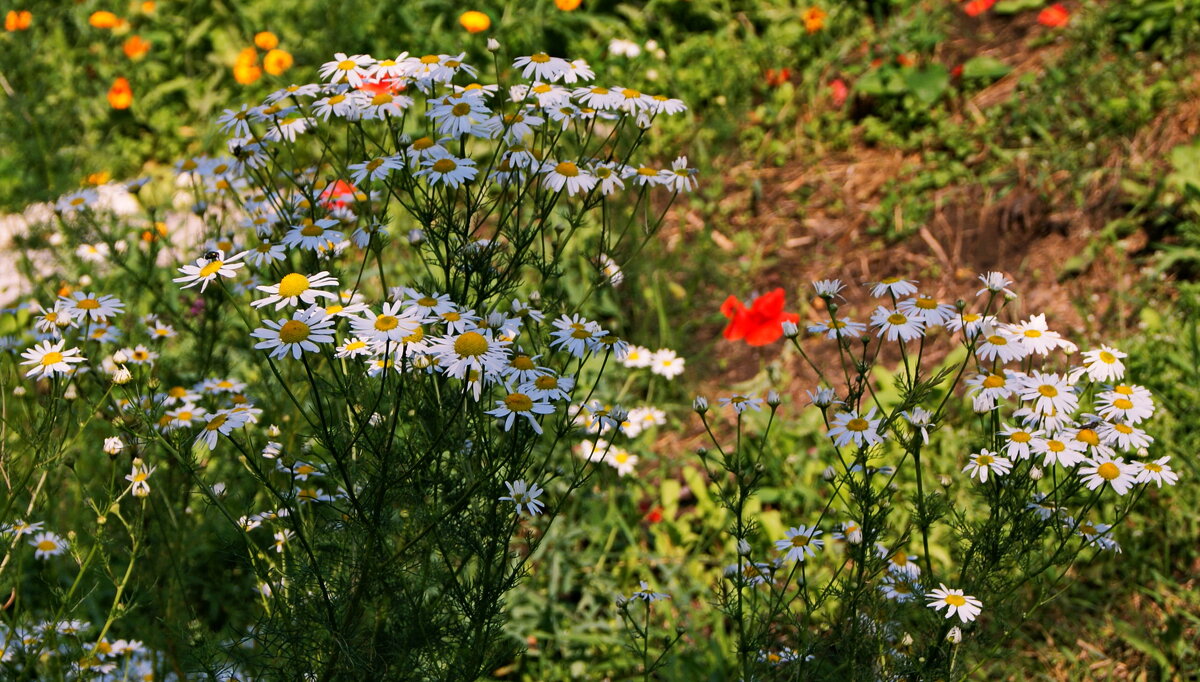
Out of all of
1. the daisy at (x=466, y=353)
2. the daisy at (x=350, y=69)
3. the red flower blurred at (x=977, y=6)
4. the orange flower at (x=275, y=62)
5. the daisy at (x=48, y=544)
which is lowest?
the daisy at (x=48, y=544)

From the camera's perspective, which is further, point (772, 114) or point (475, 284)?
point (772, 114)

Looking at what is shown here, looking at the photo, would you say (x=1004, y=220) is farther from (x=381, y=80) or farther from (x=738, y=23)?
(x=381, y=80)

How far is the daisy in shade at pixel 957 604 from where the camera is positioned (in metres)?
1.68

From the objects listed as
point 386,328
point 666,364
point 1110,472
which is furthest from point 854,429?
point 666,364

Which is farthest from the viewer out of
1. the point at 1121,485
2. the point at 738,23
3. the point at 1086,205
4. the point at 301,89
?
the point at 738,23

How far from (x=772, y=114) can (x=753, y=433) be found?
78.9 inches

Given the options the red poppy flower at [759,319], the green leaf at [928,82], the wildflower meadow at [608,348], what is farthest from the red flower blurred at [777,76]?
the red poppy flower at [759,319]

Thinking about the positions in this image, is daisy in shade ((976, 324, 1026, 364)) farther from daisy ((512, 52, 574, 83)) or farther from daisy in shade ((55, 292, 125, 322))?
daisy in shade ((55, 292, 125, 322))

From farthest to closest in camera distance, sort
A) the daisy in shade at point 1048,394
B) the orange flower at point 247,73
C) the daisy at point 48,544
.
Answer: the orange flower at point 247,73, the daisy at point 48,544, the daisy in shade at point 1048,394

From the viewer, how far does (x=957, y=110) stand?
4559mm

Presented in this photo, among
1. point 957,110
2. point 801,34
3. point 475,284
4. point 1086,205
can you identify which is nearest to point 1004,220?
point 1086,205

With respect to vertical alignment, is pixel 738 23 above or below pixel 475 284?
above

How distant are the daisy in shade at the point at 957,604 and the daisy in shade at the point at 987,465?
0.65 feet

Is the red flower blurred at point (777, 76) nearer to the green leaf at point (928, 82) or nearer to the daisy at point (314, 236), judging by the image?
the green leaf at point (928, 82)
